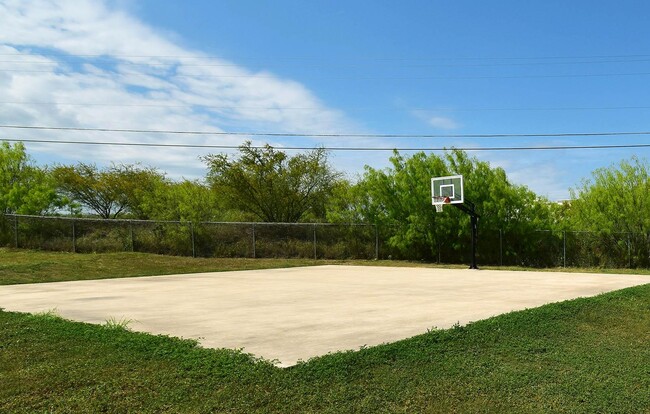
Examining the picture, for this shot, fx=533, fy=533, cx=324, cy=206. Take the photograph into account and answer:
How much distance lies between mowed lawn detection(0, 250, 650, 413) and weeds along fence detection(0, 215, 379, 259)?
63.0 ft

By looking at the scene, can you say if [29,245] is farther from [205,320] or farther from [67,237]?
[205,320]

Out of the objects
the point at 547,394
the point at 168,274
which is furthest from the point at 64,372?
the point at 168,274

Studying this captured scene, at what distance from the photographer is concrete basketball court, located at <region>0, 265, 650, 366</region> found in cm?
648

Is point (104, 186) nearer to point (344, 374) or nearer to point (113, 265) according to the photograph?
point (113, 265)

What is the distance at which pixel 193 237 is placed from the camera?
1014 inches

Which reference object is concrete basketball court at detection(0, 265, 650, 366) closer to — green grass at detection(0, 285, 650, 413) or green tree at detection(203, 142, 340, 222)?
green grass at detection(0, 285, 650, 413)

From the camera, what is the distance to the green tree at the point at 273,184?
101 feet

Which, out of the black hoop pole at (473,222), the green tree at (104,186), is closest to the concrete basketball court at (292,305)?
the black hoop pole at (473,222)

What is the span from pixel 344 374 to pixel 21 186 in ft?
94.1

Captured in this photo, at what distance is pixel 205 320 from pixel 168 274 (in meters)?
11.1

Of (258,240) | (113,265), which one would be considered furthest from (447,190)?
(113,265)

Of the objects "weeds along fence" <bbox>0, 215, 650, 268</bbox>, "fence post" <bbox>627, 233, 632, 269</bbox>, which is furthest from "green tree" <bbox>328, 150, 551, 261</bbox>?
"fence post" <bbox>627, 233, 632, 269</bbox>

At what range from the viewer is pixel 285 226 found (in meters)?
26.6

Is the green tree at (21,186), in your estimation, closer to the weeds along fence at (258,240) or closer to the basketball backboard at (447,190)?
the weeds along fence at (258,240)
